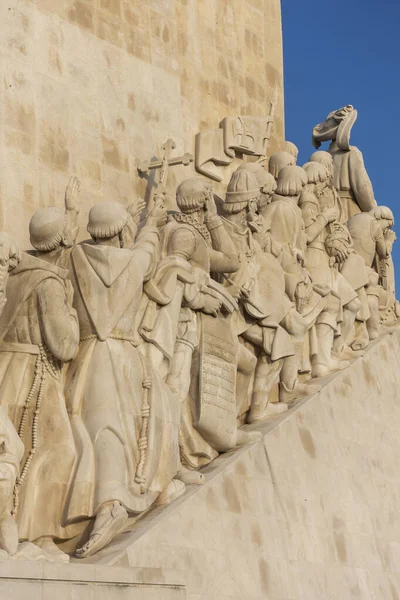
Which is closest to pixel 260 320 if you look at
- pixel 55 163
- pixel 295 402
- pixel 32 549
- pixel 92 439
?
pixel 295 402

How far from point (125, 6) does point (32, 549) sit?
18.0 feet

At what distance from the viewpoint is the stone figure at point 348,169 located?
45.4 ft

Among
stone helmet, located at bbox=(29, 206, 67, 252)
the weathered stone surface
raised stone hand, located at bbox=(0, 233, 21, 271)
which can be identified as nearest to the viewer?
the weathered stone surface

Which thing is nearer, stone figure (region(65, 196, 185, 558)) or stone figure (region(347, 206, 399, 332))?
stone figure (region(65, 196, 185, 558))

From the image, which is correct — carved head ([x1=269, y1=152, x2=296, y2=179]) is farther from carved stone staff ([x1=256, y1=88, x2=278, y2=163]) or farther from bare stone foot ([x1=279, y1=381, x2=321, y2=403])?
bare stone foot ([x1=279, y1=381, x2=321, y2=403])

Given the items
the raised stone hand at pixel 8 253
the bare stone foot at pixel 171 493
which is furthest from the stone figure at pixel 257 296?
the raised stone hand at pixel 8 253

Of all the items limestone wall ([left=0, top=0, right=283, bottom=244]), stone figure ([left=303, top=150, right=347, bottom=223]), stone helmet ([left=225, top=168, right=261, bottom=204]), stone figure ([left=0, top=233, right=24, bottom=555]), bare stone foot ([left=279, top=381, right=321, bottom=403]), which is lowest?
bare stone foot ([left=279, top=381, right=321, bottom=403])

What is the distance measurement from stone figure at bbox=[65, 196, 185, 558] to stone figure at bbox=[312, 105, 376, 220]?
4.87 m

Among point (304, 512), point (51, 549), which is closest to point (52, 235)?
point (51, 549)

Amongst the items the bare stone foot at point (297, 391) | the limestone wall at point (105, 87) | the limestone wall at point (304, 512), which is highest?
the limestone wall at point (105, 87)

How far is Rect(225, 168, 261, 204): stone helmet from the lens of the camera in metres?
10.9

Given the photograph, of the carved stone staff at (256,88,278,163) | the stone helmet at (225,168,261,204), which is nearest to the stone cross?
the stone helmet at (225,168,261,204)

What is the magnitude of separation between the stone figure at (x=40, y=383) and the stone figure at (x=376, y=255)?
496cm

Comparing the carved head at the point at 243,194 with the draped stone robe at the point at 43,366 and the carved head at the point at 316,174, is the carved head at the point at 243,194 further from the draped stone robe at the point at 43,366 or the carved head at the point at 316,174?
the draped stone robe at the point at 43,366
